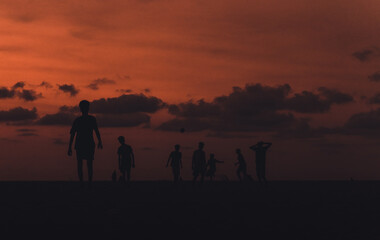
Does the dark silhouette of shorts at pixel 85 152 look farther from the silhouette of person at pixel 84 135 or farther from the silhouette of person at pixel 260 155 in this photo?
the silhouette of person at pixel 260 155

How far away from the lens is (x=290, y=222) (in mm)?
11539

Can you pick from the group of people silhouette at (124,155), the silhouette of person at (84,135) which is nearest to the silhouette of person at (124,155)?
the group of people silhouette at (124,155)

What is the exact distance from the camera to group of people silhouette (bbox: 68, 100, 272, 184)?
730 inches

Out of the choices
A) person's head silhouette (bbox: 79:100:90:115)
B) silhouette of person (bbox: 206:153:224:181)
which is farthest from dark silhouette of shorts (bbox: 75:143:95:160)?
silhouette of person (bbox: 206:153:224:181)

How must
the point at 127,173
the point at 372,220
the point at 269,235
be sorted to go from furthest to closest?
1. the point at 127,173
2. the point at 372,220
3. the point at 269,235

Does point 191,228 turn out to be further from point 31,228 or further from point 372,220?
point 372,220

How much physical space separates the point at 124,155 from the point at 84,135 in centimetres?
680

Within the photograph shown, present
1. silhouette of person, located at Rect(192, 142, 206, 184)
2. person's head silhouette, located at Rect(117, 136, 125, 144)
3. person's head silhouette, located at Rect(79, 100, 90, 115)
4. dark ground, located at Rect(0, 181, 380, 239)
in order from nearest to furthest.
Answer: dark ground, located at Rect(0, 181, 380, 239) → person's head silhouette, located at Rect(79, 100, 90, 115) → person's head silhouette, located at Rect(117, 136, 125, 144) → silhouette of person, located at Rect(192, 142, 206, 184)

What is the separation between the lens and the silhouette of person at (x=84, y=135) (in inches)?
728

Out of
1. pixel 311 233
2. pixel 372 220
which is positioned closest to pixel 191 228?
pixel 311 233

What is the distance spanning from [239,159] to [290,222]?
2060 cm

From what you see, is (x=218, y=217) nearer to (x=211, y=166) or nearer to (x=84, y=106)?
(x=84, y=106)

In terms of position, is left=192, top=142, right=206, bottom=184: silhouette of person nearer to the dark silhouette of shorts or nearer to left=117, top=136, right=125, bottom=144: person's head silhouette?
left=117, top=136, right=125, bottom=144: person's head silhouette

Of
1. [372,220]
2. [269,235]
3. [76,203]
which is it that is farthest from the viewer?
[76,203]
